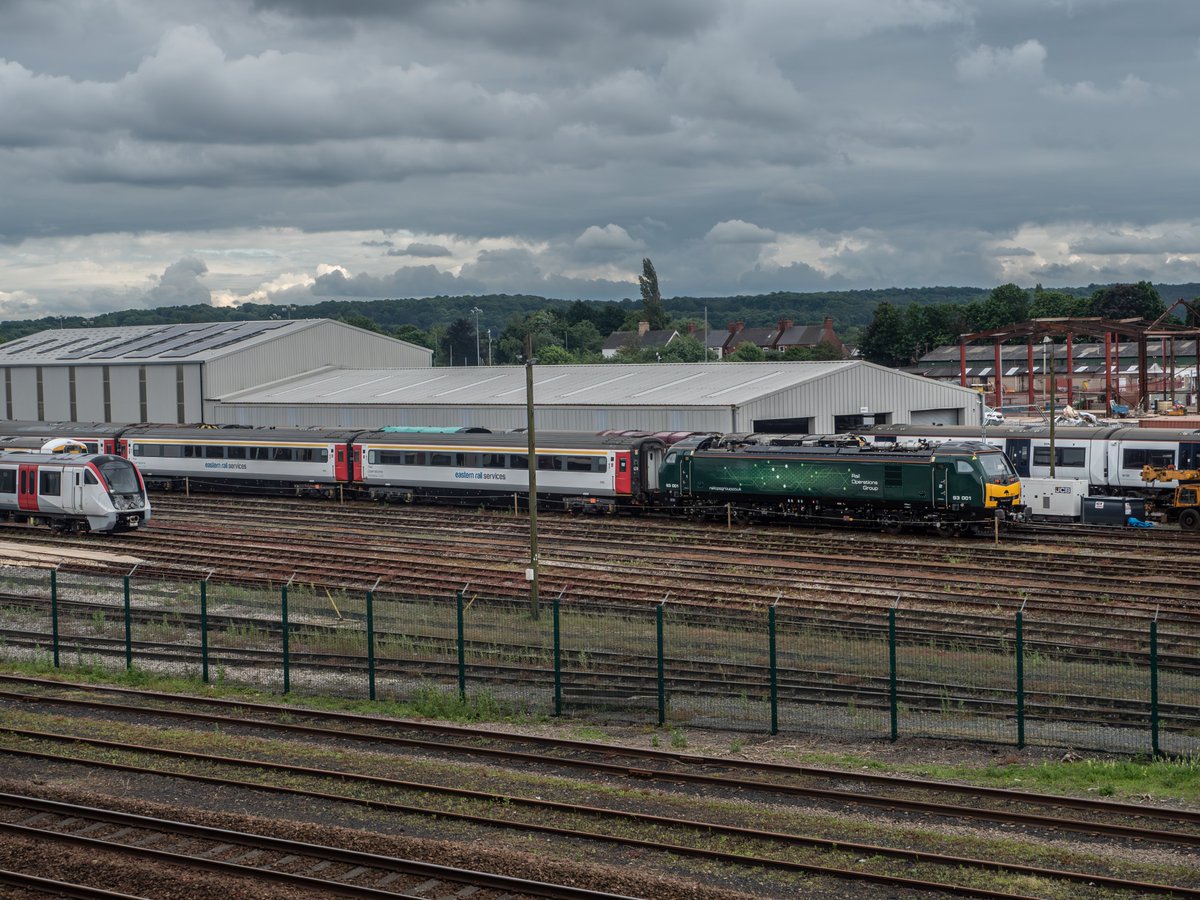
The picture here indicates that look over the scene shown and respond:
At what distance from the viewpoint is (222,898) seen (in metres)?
14.8

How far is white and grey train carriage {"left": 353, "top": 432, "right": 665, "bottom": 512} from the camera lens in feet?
170

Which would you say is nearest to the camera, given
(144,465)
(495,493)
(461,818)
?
(461,818)

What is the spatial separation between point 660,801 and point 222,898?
6.23 m

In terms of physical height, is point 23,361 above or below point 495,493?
above

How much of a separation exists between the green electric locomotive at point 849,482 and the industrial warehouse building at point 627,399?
502 inches

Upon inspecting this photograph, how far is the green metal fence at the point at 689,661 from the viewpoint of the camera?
21250 mm

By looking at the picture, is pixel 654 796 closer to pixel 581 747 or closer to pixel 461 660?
pixel 581 747

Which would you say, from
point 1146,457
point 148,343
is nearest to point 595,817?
point 1146,457

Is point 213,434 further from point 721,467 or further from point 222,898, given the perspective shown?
point 222,898

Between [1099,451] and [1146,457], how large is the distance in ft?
7.46

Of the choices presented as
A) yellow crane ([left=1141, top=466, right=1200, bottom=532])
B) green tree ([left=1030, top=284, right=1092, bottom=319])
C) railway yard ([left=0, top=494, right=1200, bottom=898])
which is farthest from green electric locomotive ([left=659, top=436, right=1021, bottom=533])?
green tree ([left=1030, top=284, right=1092, bottom=319])

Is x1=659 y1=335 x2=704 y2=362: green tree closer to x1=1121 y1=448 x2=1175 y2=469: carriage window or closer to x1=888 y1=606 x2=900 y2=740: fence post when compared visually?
x1=1121 y1=448 x2=1175 y2=469: carriage window

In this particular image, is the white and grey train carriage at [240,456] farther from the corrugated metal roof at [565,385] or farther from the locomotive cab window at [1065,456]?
the locomotive cab window at [1065,456]

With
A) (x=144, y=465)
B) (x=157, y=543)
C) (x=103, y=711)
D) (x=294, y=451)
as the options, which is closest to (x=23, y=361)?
(x=144, y=465)
